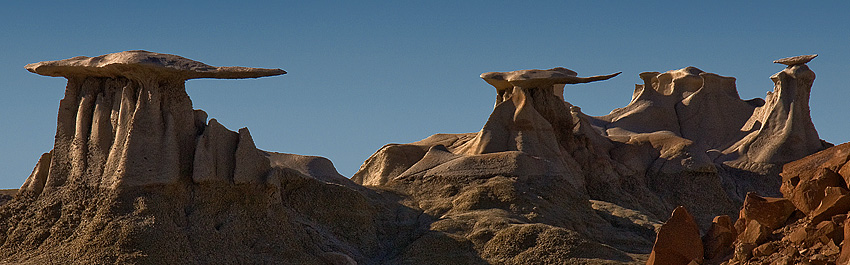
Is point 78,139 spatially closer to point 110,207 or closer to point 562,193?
point 110,207

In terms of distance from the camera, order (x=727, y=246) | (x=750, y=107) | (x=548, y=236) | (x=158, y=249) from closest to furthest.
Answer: (x=727, y=246)
(x=158, y=249)
(x=548, y=236)
(x=750, y=107)

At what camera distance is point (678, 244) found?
2456 centimetres

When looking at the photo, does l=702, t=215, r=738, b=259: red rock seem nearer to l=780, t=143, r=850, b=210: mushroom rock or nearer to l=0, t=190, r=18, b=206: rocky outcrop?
l=780, t=143, r=850, b=210: mushroom rock

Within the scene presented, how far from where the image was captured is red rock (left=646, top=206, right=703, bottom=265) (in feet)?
79.8

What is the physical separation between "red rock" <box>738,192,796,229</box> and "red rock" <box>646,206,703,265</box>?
4.06ft

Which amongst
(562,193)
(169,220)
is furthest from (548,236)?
(169,220)

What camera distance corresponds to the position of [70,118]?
127ft

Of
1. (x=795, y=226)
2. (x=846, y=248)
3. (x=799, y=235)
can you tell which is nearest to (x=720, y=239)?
(x=795, y=226)

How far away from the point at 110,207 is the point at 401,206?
12.6 m

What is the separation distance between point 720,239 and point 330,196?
868 inches

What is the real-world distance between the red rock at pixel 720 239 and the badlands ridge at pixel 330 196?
3 centimetres

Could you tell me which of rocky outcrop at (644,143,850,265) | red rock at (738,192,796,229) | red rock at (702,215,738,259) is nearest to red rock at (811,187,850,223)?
rocky outcrop at (644,143,850,265)

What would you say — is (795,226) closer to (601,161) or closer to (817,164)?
(817,164)

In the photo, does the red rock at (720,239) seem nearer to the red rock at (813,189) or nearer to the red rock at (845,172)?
the red rock at (813,189)
